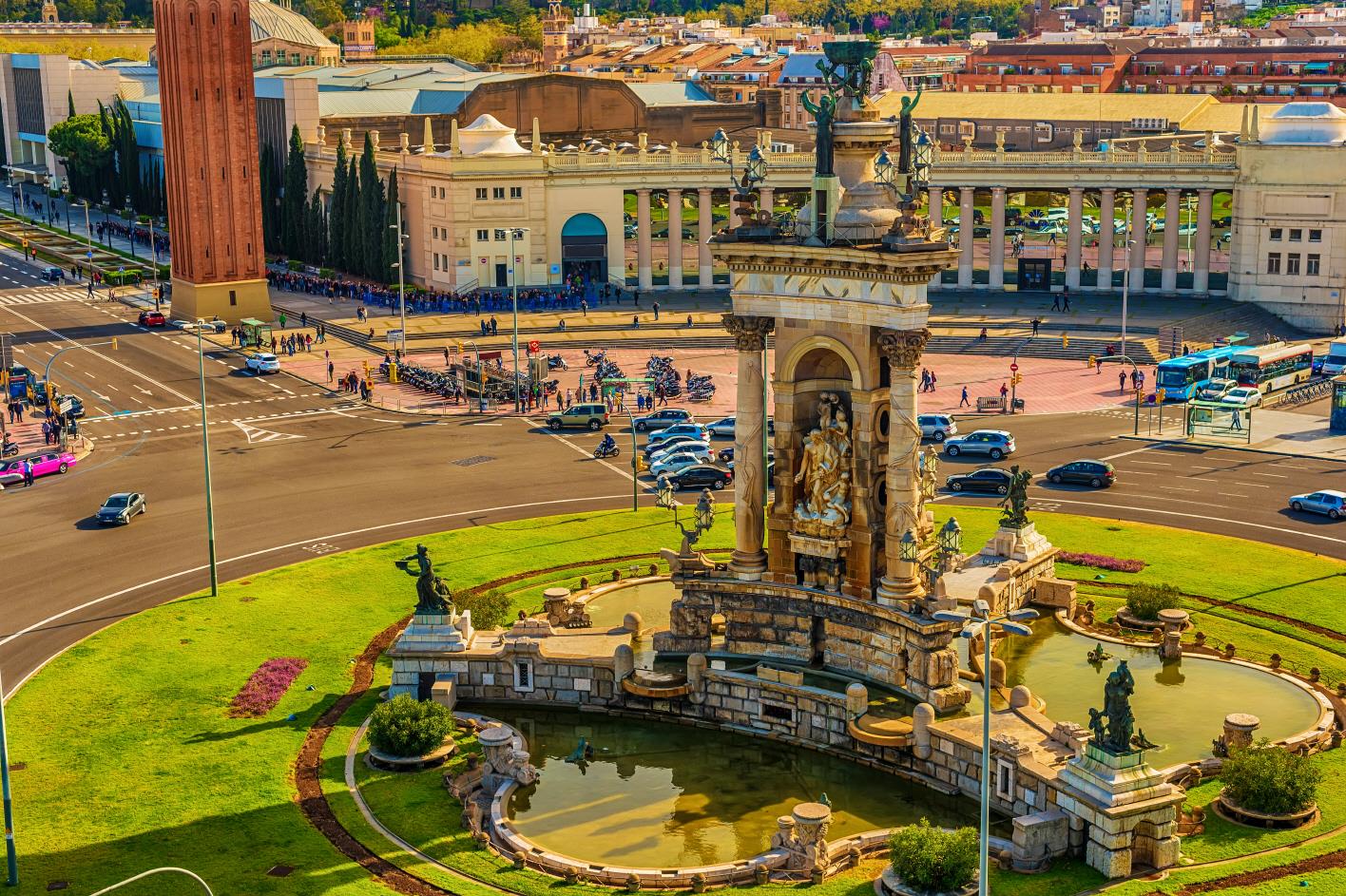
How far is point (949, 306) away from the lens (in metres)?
161

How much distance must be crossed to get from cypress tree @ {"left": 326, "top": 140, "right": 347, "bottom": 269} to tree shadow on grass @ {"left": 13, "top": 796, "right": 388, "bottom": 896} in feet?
419

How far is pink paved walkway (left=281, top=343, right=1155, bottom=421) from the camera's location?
127250mm

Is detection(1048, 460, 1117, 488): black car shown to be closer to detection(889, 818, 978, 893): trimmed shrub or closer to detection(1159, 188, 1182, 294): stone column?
detection(889, 818, 978, 893): trimmed shrub

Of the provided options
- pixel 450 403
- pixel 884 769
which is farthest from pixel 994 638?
pixel 450 403

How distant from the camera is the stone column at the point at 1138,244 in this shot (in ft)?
527

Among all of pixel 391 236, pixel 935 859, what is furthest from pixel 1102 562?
pixel 391 236

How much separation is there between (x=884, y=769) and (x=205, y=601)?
34.4m

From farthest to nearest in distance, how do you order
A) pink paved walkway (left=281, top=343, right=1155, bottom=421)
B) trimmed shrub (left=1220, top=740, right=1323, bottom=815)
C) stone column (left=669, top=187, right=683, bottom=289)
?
stone column (left=669, top=187, right=683, bottom=289), pink paved walkway (left=281, top=343, right=1155, bottom=421), trimmed shrub (left=1220, top=740, right=1323, bottom=815)

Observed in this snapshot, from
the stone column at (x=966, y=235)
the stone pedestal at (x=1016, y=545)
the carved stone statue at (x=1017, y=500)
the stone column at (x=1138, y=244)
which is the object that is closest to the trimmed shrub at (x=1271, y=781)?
the stone pedestal at (x=1016, y=545)

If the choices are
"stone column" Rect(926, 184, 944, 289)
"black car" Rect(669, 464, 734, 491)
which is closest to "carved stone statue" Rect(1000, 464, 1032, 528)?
"black car" Rect(669, 464, 734, 491)

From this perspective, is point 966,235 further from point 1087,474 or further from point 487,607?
point 487,607

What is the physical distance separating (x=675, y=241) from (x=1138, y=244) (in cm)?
4271

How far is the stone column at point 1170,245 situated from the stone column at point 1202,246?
179cm

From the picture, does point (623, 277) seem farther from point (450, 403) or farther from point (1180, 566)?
point (1180, 566)
